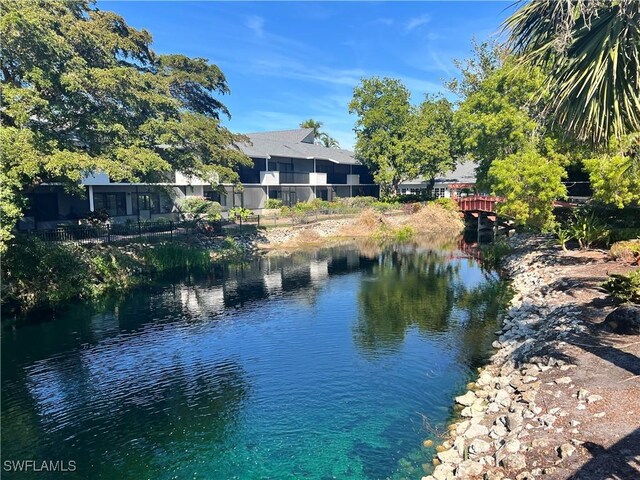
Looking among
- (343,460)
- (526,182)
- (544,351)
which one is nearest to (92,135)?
(343,460)

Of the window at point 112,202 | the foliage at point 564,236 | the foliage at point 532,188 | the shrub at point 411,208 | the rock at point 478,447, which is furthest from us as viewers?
the shrub at point 411,208

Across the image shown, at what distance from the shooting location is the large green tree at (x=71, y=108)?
18.3 metres

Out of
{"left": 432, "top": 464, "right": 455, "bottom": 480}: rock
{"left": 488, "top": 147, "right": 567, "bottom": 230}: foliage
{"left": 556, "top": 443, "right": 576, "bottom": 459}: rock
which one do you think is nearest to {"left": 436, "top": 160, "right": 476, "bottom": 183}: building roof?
{"left": 488, "top": 147, "right": 567, "bottom": 230}: foliage

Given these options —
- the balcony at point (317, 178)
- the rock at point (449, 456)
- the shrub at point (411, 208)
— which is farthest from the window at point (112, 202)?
the rock at point (449, 456)

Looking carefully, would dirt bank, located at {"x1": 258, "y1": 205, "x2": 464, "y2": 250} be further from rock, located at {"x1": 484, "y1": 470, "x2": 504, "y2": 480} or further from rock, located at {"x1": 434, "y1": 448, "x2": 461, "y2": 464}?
rock, located at {"x1": 484, "y1": 470, "x2": 504, "y2": 480}

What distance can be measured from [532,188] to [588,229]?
12.6 ft

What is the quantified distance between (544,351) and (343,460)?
6.67m

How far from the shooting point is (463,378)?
1400 cm

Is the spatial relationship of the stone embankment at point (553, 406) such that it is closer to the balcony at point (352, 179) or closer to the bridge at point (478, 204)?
the bridge at point (478, 204)

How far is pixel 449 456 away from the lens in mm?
9438

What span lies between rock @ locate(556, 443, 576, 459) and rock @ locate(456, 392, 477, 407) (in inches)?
159

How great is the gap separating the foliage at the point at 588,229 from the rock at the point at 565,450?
20.0 m

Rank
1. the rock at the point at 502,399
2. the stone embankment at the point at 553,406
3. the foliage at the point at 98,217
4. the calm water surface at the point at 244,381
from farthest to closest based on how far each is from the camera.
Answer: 1. the foliage at the point at 98,217
2. the rock at the point at 502,399
3. the calm water surface at the point at 244,381
4. the stone embankment at the point at 553,406

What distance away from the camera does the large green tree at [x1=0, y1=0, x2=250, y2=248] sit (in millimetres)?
18281
